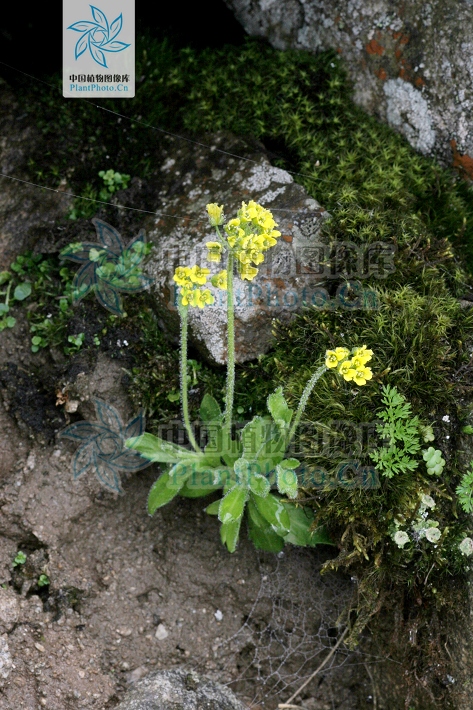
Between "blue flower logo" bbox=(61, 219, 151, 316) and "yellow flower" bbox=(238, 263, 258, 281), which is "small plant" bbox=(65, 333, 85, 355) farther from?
"yellow flower" bbox=(238, 263, 258, 281)

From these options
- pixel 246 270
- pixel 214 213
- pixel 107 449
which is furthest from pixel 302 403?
pixel 107 449

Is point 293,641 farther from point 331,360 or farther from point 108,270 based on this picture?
point 108,270

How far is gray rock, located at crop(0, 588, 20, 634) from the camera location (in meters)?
2.96

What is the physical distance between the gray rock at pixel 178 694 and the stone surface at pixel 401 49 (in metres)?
2.98

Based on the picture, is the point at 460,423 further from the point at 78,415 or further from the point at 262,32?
the point at 262,32

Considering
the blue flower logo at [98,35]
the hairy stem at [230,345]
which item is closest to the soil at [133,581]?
the hairy stem at [230,345]

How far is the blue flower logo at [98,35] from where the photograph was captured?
3350mm

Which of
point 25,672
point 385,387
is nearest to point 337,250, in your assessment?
point 385,387

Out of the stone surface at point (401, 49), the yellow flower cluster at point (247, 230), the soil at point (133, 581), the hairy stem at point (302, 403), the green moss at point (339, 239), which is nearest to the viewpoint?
the yellow flower cluster at point (247, 230)

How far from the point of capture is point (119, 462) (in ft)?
10.8

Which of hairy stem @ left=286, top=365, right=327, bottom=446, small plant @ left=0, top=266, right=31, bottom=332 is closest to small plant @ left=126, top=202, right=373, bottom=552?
hairy stem @ left=286, top=365, right=327, bottom=446

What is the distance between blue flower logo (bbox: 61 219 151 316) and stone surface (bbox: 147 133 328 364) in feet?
0.28

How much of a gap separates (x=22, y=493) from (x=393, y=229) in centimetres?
230

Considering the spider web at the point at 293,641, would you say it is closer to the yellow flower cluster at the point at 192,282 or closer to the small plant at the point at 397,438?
the small plant at the point at 397,438
